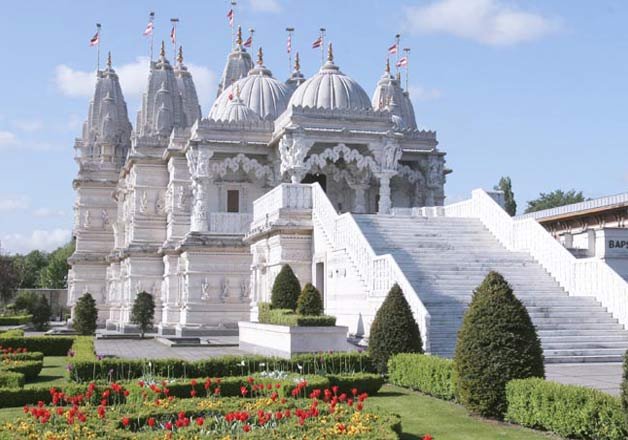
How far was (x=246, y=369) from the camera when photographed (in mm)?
17656

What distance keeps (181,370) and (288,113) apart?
72.8ft

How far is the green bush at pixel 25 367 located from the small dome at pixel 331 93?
24.2 meters

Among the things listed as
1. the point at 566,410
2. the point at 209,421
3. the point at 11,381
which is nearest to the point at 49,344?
the point at 11,381

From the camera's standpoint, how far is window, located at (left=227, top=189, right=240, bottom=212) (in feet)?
142

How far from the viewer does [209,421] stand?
426 inches

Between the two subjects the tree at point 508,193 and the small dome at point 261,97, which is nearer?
the small dome at point 261,97

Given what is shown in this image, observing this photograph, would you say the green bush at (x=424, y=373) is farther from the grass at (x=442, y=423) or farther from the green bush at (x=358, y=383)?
the green bush at (x=358, y=383)

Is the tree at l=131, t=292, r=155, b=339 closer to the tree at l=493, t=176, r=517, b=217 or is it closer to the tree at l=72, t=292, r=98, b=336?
the tree at l=72, t=292, r=98, b=336

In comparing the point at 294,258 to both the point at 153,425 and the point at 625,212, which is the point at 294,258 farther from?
the point at 153,425

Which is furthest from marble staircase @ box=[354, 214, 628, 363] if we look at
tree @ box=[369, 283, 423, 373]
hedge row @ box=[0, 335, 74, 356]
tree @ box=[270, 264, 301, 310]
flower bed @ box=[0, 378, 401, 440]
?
hedge row @ box=[0, 335, 74, 356]

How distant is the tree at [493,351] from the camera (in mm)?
12812

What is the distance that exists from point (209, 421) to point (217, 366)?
6.66 metres

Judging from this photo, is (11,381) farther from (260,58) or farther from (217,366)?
(260,58)

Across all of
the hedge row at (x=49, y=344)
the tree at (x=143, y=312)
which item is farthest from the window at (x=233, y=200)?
the hedge row at (x=49, y=344)
